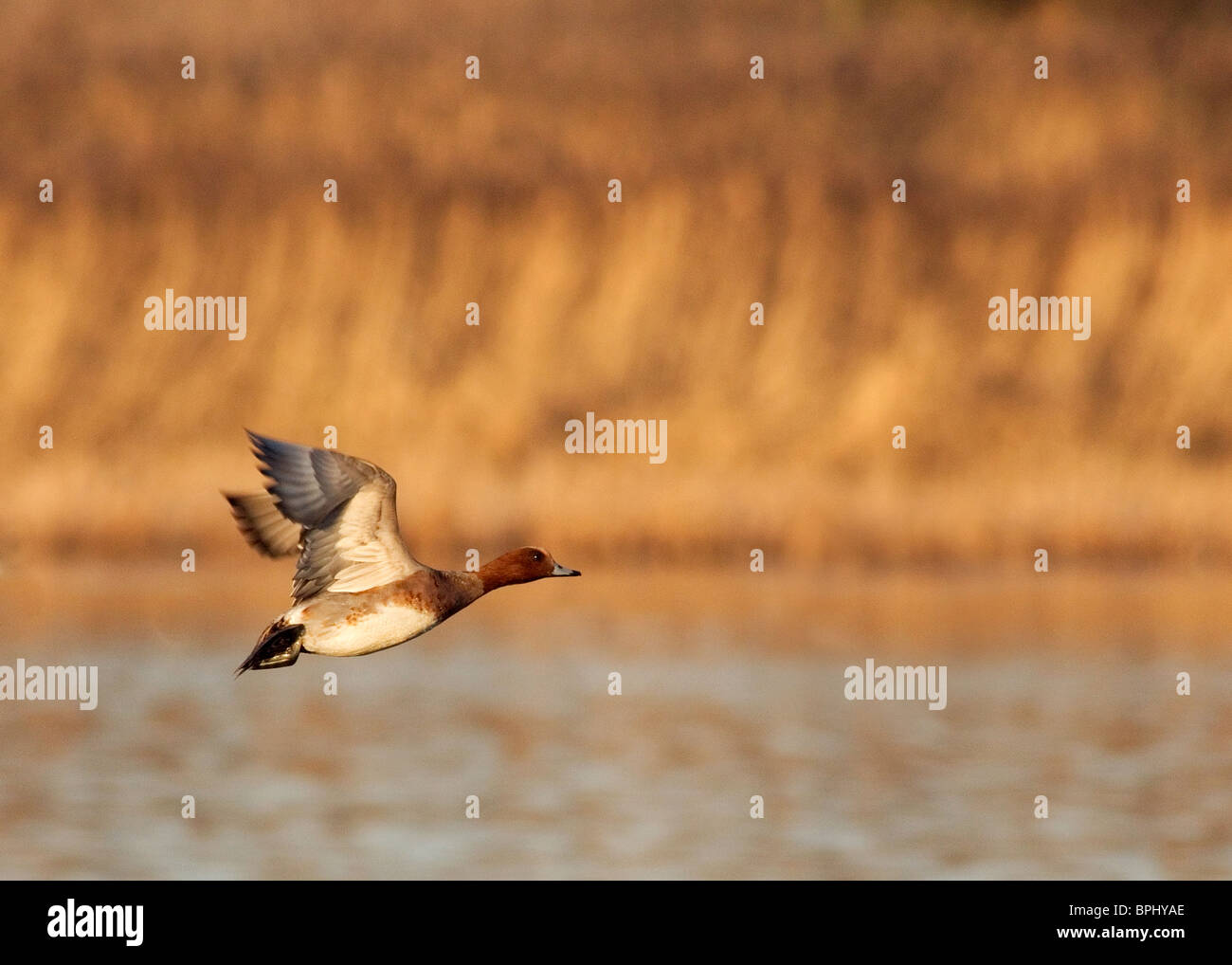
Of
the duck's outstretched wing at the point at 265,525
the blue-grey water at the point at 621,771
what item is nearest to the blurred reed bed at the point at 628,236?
the blue-grey water at the point at 621,771

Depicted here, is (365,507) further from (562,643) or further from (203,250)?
(203,250)

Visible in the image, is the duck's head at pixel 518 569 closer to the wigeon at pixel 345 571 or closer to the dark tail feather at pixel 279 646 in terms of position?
the wigeon at pixel 345 571

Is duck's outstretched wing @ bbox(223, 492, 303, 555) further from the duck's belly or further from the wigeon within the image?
the duck's belly

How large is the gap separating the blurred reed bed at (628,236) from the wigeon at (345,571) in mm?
26619

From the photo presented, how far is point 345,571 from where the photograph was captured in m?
12.7

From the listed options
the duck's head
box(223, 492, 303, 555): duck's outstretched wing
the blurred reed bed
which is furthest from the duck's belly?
the blurred reed bed

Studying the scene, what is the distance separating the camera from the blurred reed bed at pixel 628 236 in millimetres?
42656

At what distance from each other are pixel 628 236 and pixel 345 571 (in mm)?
34038

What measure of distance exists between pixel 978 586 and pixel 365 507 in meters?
24.8

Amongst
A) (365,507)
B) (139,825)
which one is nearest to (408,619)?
(365,507)

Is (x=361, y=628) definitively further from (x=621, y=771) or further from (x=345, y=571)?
(x=621, y=771)

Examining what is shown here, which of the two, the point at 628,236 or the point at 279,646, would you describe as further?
the point at 628,236

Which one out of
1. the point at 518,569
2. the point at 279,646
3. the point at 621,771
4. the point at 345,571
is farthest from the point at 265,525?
the point at 621,771

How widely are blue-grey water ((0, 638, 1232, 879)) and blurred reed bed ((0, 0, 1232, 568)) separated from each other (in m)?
11.9
